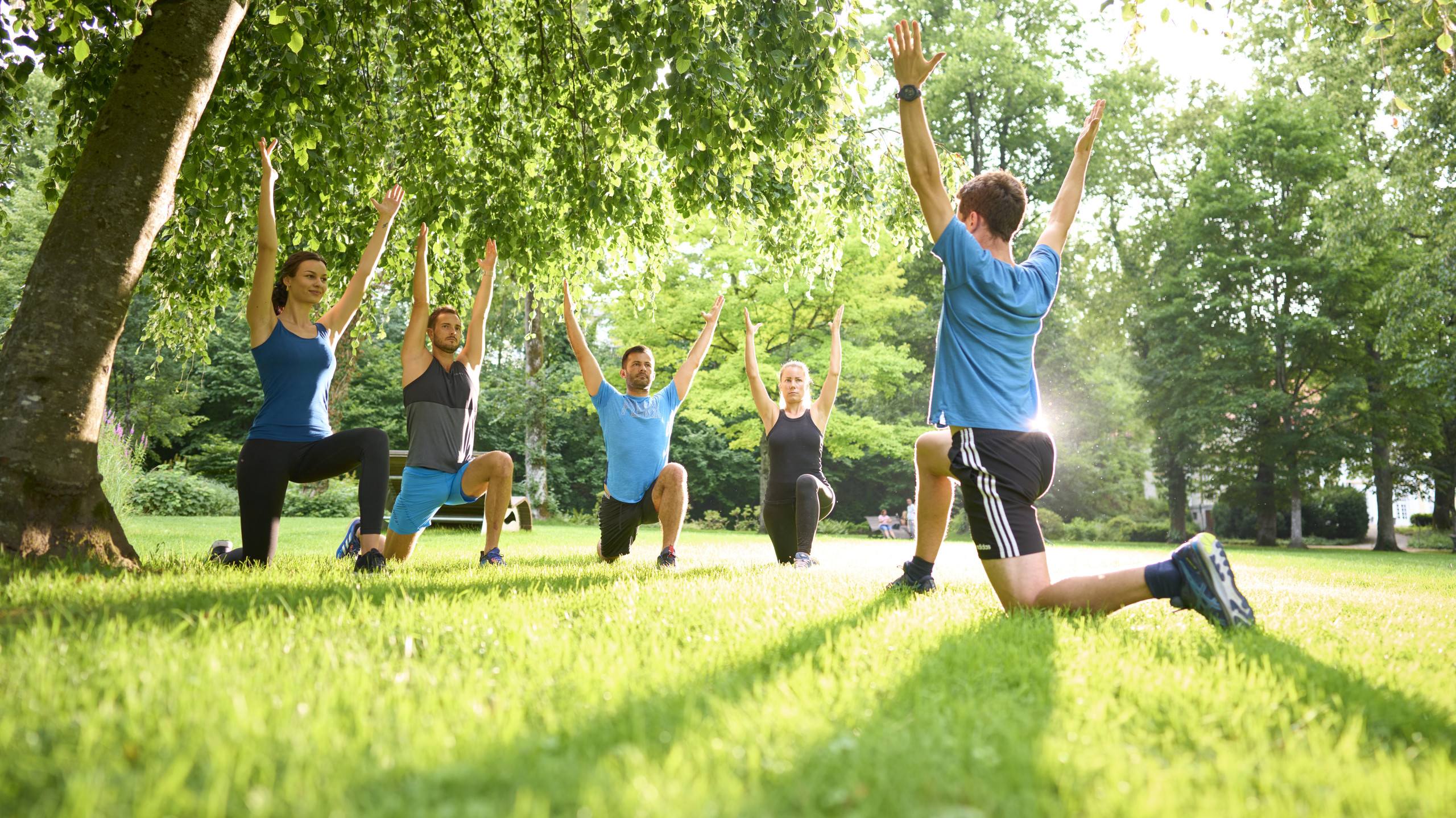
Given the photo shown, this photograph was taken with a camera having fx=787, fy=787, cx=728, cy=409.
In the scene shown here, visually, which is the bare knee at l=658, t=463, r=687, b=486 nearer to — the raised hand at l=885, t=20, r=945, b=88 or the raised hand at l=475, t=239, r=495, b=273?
the raised hand at l=475, t=239, r=495, b=273

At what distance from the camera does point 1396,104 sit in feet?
15.3

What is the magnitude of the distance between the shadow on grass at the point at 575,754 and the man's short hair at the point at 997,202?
2633 millimetres

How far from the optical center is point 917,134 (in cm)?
377

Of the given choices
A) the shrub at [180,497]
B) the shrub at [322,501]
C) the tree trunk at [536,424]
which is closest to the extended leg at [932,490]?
the shrub at [322,501]

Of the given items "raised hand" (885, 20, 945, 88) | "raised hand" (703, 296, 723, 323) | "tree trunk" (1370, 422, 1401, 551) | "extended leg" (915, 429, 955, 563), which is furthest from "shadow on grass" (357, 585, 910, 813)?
"tree trunk" (1370, 422, 1401, 551)

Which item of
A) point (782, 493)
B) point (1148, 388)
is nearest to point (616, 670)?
point (782, 493)

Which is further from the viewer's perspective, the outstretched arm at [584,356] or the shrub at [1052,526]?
the shrub at [1052,526]

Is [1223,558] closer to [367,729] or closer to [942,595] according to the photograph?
[942,595]

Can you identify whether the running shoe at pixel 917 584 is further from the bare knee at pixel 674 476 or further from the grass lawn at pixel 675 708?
the bare knee at pixel 674 476

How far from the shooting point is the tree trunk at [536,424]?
22.3 m

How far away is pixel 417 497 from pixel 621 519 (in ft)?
5.36

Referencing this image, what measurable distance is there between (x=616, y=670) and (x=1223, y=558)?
2744 millimetres

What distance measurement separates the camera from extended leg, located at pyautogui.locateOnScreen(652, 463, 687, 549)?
639 centimetres

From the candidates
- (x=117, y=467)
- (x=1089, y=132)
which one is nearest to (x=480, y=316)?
(x=1089, y=132)
